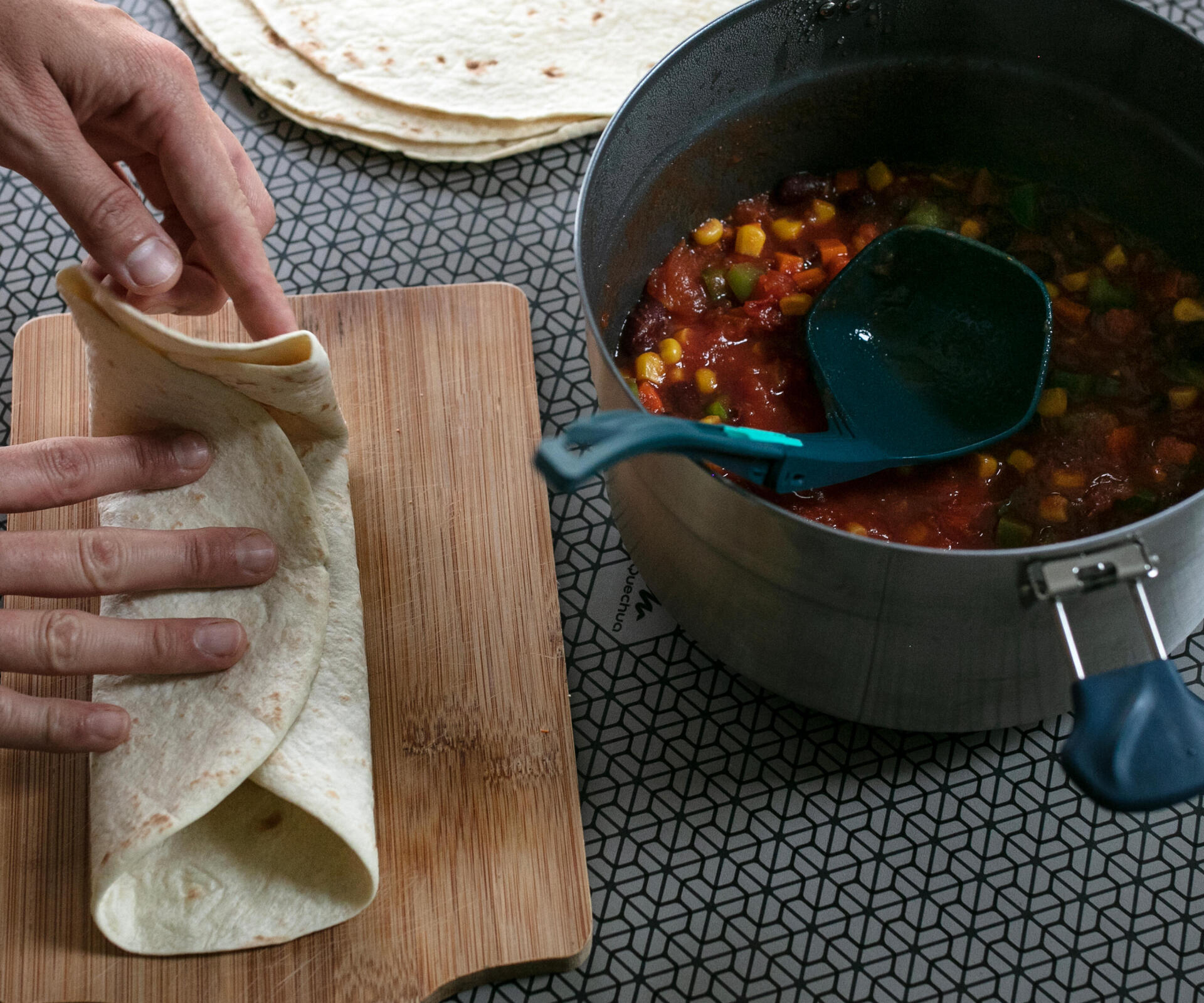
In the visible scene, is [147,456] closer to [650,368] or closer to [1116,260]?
[650,368]

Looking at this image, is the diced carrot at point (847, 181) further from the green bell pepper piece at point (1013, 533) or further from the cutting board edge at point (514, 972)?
the cutting board edge at point (514, 972)

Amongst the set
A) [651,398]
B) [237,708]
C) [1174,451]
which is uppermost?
[1174,451]

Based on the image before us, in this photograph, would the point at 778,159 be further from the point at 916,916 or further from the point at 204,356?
the point at 916,916

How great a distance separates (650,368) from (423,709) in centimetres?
63

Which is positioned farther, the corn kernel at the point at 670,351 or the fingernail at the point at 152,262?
the corn kernel at the point at 670,351

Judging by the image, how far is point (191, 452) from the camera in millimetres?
1708

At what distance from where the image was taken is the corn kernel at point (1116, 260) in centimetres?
184

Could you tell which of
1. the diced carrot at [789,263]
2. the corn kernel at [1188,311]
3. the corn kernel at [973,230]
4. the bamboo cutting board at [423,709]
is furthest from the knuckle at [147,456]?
the corn kernel at [1188,311]

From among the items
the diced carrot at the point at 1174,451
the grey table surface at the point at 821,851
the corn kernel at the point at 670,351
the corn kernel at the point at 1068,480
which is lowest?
the grey table surface at the point at 821,851

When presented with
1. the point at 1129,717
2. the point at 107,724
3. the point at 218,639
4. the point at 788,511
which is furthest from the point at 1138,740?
the point at 107,724

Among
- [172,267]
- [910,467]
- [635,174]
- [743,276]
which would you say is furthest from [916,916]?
[172,267]

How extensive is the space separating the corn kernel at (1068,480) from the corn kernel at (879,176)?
0.61 metres

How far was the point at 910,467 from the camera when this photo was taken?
1.64 meters

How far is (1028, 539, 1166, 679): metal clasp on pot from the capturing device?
3.81 feet
